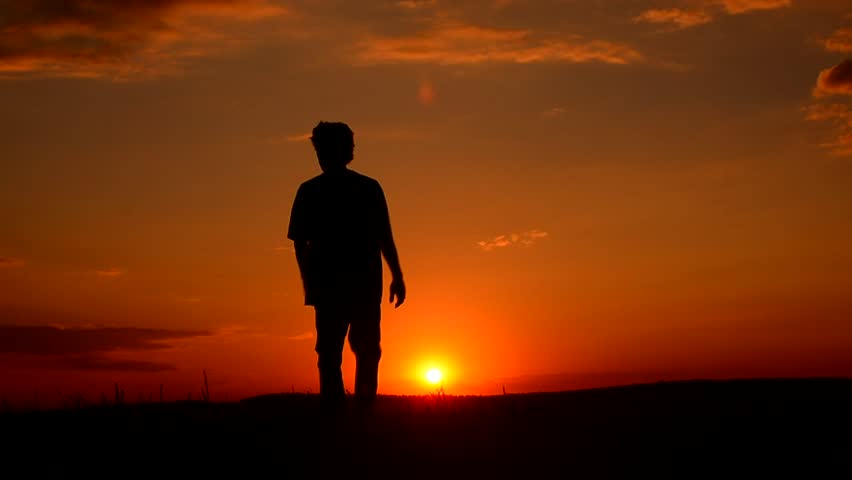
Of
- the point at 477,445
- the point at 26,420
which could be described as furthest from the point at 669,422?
the point at 26,420

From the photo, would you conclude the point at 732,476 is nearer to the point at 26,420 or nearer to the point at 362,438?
the point at 362,438

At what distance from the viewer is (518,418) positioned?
9375 mm

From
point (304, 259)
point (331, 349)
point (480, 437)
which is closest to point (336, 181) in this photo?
point (304, 259)

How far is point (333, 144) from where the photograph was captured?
31.0 feet

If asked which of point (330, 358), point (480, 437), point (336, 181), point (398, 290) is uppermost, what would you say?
point (336, 181)

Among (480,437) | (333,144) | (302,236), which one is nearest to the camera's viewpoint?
(480,437)

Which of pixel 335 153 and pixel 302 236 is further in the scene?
pixel 302 236

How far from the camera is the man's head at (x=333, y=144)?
9.44 m

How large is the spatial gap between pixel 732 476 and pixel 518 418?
2151 mm

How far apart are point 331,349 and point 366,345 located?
32cm

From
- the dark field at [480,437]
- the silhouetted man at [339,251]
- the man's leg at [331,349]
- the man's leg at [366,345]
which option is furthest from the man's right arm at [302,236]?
the dark field at [480,437]

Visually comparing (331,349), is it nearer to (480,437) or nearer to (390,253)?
(390,253)

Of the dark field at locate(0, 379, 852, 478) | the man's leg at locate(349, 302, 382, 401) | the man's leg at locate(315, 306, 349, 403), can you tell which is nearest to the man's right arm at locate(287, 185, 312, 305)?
the man's leg at locate(315, 306, 349, 403)

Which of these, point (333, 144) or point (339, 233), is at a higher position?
point (333, 144)
